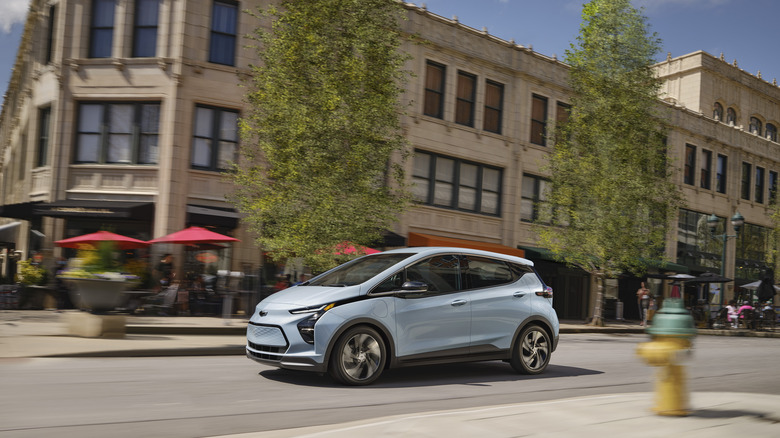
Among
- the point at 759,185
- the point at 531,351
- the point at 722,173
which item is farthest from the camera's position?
the point at 759,185

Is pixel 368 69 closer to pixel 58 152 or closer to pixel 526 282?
pixel 526 282

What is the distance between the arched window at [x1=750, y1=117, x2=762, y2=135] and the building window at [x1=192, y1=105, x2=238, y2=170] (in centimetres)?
3634

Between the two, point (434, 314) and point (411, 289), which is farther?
point (434, 314)

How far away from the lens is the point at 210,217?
21078 mm

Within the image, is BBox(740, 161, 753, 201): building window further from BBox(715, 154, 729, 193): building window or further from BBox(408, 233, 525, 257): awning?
BBox(408, 233, 525, 257): awning

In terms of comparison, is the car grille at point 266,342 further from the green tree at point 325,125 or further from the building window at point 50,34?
the building window at point 50,34

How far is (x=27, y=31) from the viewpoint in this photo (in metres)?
29.9

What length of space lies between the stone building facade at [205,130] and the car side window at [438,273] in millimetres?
11540

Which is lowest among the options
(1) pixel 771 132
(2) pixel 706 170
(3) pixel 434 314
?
(3) pixel 434 314

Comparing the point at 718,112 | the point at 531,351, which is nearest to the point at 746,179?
the point at 718,112

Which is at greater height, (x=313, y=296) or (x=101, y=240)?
(x=101, y=240)

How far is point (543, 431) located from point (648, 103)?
23.0 metres

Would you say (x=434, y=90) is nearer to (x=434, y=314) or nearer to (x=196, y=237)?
(x=196, y=237)

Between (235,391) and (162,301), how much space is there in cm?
1208
